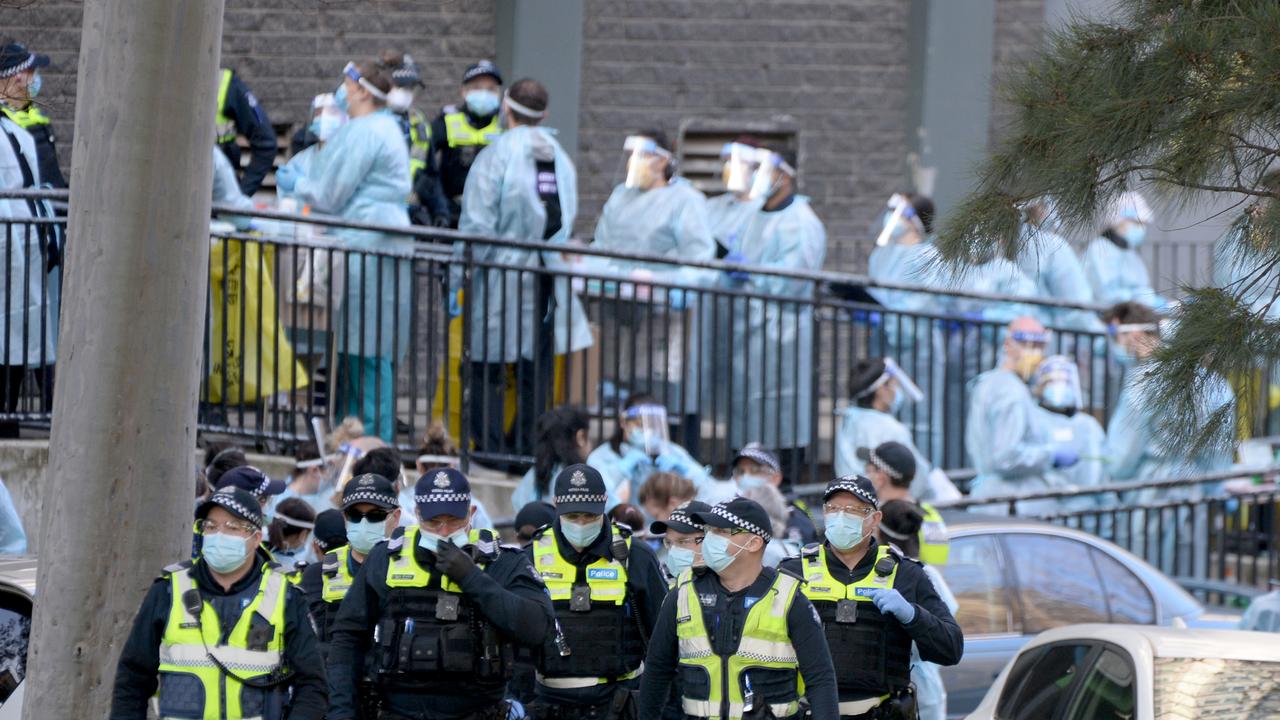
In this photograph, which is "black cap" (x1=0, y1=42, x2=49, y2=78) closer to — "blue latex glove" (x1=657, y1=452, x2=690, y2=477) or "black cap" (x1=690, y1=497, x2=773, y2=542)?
"blue latex glove" (x1=657, y1=452, x2=690, y2=477)

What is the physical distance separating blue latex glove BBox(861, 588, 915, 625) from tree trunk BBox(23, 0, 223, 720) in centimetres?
259

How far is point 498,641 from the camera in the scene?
22.3 ft

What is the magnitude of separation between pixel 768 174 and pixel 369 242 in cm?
310

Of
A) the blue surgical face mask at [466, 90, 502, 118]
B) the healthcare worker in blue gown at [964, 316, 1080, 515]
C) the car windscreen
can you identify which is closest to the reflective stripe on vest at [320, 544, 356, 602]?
the car windscreen

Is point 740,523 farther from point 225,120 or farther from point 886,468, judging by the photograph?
point 225,120

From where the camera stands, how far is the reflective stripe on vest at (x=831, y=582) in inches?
281

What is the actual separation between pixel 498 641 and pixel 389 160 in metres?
5.82

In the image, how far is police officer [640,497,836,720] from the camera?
20.8ft

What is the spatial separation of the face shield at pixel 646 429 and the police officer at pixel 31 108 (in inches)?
146

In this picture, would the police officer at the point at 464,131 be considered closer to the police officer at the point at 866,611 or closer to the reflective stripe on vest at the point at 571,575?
the reflective stripe on vest at the point at 571,575

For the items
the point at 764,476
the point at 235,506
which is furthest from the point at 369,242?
the point at 235,506

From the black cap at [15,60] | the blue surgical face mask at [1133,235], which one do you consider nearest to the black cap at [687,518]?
the black cap at [15,60]

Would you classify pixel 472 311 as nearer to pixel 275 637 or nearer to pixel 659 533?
pixel 659 533

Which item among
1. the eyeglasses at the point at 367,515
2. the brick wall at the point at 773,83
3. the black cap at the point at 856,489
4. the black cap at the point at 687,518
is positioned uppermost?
the brick wall at the point at 773,83
